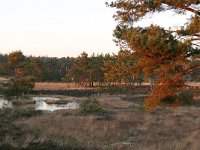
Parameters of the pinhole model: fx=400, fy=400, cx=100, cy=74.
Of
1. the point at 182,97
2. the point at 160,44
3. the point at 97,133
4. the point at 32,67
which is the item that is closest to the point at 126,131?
the point at 97,133

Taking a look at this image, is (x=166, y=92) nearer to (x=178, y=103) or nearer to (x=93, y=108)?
(x=178, y=103)

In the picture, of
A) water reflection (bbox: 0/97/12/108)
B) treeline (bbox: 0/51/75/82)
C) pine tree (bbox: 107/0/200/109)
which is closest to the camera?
pine tree (bbox: 107/0/200/109)

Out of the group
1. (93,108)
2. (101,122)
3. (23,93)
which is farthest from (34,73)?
(101,122)

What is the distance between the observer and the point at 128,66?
20.2 meters

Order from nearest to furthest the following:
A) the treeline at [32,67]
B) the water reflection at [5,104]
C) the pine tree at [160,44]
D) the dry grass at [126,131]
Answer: the pine tree at [160,44], the dry grass at [126,131], the water reflection at [5,104], the treeline at [32,67]

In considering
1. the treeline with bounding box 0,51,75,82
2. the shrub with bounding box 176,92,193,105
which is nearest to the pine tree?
the shrub with bounding box 176,92,193,105

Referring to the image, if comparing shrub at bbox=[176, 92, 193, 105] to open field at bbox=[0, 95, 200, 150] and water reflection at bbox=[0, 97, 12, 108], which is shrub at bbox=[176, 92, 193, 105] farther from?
water reflection at bbox=[0, 97, 12, 108]

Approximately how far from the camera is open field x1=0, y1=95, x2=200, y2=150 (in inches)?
738

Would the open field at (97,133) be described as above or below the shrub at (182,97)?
below

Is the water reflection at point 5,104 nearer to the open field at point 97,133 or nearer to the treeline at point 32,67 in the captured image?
the open field at point 97,133

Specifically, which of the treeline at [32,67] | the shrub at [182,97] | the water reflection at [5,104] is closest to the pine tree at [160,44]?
the shrub at [182,97]

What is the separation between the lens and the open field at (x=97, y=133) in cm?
1874

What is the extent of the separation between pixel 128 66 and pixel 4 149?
7559mm

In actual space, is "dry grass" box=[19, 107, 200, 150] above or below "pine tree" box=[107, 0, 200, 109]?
below
